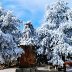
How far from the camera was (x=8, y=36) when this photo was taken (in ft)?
41.5

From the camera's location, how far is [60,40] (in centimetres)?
1623

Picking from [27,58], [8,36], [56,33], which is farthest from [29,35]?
[8,36]

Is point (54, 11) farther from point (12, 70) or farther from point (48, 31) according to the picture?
point (12, 70)

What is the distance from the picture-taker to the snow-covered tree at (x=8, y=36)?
12467mm

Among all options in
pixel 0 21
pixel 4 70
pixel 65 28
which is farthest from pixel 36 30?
pixel 0 21

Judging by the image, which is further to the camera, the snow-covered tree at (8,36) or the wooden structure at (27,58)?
the wooden structure at (27,58)

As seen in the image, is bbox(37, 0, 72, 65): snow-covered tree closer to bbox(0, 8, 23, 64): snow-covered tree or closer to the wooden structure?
the wooden structure

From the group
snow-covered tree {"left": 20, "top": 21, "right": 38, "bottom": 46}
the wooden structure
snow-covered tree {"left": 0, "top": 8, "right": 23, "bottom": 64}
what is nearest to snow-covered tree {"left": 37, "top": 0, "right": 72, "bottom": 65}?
snow-covered tree {"left": 20, "top": 21, "right": 38, "bottom": 46}

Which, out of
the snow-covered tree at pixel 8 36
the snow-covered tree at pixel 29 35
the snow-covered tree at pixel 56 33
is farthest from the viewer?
the snow-covered tree at pixel 56 33

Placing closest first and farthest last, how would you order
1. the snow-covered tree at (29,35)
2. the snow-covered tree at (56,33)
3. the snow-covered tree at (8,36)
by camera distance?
the snow-covered tree at (8,36) < the snow-covered tree at (29,35) < the snow-covered tree at (56,33)

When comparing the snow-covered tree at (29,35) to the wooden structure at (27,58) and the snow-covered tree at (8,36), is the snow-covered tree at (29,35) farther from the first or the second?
the snow-covered tree at (8,36)

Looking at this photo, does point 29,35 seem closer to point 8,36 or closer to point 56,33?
point 56,33

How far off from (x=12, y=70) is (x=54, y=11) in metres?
3.98

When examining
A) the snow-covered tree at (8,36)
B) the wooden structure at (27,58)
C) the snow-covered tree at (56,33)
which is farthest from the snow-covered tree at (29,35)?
the snow-covered tree at (8,36)
